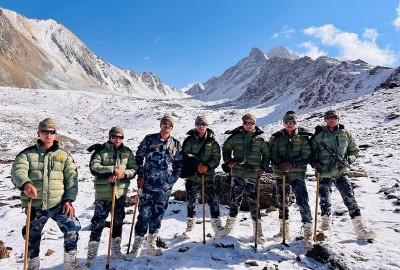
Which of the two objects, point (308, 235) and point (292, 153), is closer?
point (308, 235)

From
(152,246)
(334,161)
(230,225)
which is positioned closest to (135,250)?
(152,246)

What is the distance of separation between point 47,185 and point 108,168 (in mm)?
1415

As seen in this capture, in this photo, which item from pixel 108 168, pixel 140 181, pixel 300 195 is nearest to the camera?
pixel 108 168

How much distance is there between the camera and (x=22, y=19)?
163 metres

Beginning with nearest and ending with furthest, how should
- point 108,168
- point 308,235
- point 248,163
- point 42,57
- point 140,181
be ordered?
1. point 108,168
2. point 140,181
3. point 308,235
4. point 248,163
5. point 42,57

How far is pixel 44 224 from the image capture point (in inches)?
282

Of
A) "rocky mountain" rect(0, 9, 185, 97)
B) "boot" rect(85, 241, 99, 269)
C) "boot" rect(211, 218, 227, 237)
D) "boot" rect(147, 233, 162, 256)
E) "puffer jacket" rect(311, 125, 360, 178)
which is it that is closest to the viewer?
"boot" rect(85, 241, 99, 269)

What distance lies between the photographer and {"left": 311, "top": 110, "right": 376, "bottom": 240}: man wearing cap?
9.13 m

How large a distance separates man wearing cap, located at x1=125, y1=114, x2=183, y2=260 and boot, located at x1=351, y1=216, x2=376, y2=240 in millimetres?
5196

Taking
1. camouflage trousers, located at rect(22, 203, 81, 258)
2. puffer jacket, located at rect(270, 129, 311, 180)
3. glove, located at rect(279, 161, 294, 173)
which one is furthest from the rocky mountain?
glove, located at rect(279, 161, 294, 173)

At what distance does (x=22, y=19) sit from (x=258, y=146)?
7424 inches

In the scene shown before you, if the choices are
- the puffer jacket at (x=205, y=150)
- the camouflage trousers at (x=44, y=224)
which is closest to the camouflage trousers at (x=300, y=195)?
the puffer jacket at (x=205, y=150)

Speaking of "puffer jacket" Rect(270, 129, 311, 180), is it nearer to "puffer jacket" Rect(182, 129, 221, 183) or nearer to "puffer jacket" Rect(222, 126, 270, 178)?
"puffer jacket" Rect(222, 126, 270, 178)

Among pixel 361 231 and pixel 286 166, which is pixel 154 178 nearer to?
pixel 286 166
